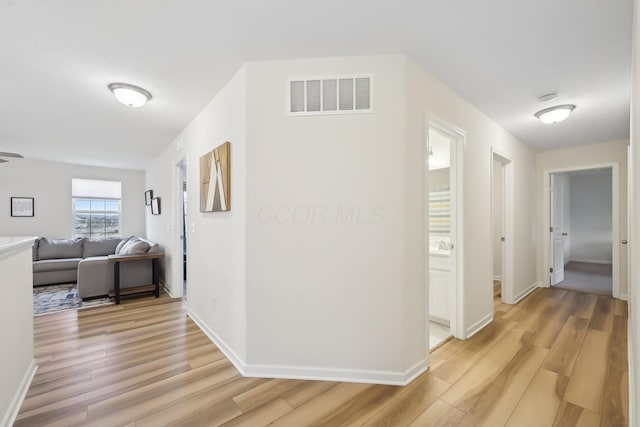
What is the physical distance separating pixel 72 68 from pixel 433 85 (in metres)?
2.96

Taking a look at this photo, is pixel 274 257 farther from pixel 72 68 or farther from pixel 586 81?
pixel 586 81

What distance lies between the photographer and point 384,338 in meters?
1.99

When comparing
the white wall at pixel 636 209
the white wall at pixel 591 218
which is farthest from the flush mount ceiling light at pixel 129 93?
the white wall at pixel 591 218

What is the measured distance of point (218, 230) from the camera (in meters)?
2.61

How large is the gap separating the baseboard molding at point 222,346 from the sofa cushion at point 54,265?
3.68 meters

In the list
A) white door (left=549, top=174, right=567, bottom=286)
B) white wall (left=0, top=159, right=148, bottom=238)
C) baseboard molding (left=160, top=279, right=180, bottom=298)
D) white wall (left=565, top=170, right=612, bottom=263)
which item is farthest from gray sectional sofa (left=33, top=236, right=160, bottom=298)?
white wall (left=565, top=170, right=612, bottom=263)

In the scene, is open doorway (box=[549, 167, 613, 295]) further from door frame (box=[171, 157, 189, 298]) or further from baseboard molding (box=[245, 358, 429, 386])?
door frame (box=[171, 157, 189, 298])

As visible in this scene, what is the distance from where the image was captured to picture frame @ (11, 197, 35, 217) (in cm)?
541

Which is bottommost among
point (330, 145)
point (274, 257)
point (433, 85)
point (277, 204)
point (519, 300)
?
point (519, 300)

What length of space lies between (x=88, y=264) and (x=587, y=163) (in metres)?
7.92

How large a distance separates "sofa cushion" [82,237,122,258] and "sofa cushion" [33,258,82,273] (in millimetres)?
327

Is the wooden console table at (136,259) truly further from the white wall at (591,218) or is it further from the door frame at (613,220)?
the white wall at (591,218)

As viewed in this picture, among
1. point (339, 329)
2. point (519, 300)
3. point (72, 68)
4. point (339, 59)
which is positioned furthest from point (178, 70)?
point (519, 300)

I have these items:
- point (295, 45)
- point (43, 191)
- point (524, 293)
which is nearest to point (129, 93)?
point (295, 45)
